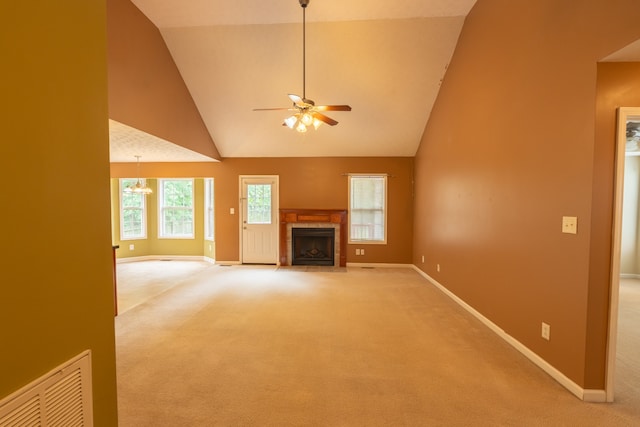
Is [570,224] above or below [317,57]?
below

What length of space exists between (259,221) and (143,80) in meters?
3.64

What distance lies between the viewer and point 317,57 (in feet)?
13.8

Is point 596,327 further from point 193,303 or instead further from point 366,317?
point 193,303

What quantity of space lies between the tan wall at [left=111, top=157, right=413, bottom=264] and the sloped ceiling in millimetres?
807

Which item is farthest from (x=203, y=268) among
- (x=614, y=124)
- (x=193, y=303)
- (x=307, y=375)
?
(x=614, y=124)

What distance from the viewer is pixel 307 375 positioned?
7.50 feet

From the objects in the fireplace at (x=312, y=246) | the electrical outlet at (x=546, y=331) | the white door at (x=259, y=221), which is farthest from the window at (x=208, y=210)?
the electrical outlet at (x=546, y=331)

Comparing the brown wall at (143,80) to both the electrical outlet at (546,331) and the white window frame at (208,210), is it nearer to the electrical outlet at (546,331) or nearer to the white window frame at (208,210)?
the white window frame at (208,210)

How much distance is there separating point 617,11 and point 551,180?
1101 millimetres

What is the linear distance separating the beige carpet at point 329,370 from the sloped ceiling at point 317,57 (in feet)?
10.7

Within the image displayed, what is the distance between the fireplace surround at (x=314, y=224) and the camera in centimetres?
630

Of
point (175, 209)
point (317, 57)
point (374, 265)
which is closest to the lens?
point (317, 57)

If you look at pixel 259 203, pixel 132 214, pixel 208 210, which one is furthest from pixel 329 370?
pixel 132 214

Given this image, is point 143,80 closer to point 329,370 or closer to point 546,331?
point 329,370
